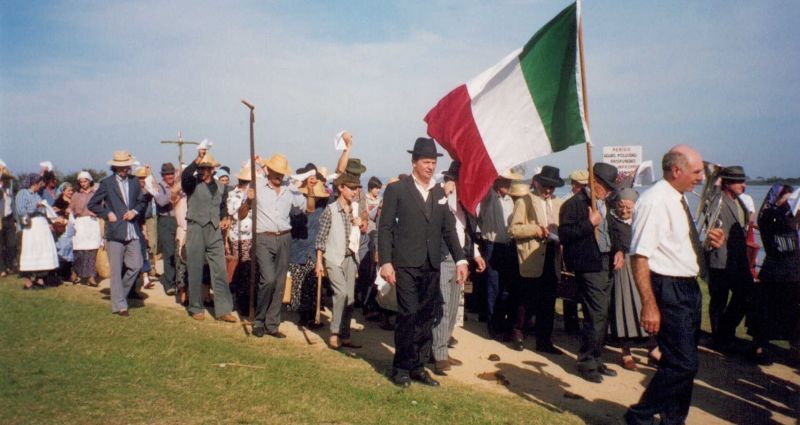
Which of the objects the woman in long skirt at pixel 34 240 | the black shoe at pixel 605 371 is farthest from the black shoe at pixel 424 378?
the woman in long skirt at pixel 34 240

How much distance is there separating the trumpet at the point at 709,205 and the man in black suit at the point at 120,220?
25.1 ft

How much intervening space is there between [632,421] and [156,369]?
14.7ft

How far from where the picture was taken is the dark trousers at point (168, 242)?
36.4 ft

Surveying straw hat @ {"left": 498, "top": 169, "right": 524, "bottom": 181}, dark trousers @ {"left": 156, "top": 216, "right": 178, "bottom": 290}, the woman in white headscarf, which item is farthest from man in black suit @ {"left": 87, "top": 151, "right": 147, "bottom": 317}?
straw hat @ {"left": 498, "top": 169, "right": 524, "bottom": 181}

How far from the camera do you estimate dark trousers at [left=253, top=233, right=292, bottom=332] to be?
26.8 ft

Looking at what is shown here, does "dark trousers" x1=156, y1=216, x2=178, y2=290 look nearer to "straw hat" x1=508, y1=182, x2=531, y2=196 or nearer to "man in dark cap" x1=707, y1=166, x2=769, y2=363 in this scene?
"straw hat" x1=508, y1=182, x2=531, y2=196

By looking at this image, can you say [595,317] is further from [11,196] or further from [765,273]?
[11,196]

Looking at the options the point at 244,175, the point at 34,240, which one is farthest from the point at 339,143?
the point at 34,240

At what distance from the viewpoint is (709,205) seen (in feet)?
23.9

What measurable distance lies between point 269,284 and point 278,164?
160cm

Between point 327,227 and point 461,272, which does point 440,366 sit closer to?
point 461,272

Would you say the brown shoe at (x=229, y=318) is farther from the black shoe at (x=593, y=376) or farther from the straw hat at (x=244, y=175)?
the black shoe at (x=593, y=376)

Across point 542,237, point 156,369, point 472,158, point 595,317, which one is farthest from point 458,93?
point 156,369

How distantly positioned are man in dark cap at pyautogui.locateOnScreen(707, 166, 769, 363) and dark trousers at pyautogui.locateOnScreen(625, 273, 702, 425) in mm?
3443
